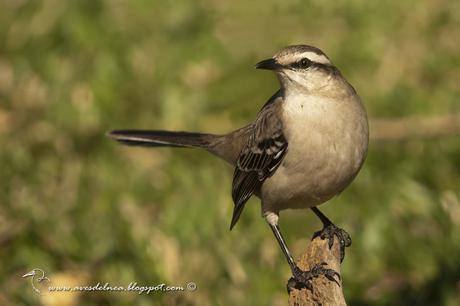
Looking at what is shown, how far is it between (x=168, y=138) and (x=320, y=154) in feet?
6.97

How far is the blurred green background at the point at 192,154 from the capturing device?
27.3 feet

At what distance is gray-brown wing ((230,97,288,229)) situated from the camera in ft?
23.8

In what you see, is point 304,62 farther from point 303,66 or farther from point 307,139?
point 307,139

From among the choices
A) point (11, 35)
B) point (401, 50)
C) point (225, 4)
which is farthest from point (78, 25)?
point (401, 50)

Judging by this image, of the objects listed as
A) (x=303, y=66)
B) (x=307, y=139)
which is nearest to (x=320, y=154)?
(x=307, y=139)

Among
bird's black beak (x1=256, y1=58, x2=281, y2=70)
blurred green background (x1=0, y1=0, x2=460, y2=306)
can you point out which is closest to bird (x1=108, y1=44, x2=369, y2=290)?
bird's black beak (x1=256, y1=58, x2=281, y2=70)

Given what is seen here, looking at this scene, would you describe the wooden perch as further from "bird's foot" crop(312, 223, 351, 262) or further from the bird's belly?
the bird's belly

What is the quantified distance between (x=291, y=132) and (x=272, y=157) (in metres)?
0.30

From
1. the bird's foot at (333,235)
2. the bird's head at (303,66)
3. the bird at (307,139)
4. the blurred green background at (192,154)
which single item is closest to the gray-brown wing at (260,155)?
the bird at (307,139)

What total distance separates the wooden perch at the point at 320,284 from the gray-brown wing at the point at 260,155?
68 centimetres

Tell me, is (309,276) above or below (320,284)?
above

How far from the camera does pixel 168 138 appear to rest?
28.2ft

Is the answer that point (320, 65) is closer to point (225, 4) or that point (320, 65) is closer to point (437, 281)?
point (437, 281)

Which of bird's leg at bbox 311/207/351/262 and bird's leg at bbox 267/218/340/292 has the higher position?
bird's leg at bbox 311/207/351/262
